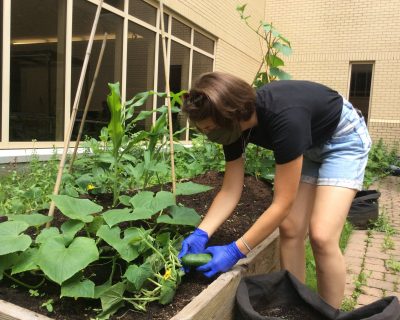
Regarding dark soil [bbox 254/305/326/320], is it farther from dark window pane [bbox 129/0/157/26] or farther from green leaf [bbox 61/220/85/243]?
dark window pane [bbox 129/0/157/26]

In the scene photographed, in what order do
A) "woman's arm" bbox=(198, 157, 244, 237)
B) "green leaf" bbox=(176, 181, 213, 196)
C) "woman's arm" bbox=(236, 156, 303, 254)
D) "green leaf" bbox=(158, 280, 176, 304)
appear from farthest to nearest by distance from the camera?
"green leaf" bbox=(176, 181, 213, 196)
"woman's arm" bbox=(198, 157, 244, 237)
"woman's arm" bbox=(236, 156, 303, 254)
"green leaf" bbox=(158, 280, 176, 304)

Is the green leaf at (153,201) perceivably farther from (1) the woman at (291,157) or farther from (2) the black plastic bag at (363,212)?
(2) the black plastic bag at (363,212)

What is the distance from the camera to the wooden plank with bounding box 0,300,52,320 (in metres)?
1.52

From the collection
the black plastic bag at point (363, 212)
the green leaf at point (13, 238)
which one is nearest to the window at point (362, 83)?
the black plastic bag at point (363, 212)

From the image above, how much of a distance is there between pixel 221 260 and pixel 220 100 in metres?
0.74

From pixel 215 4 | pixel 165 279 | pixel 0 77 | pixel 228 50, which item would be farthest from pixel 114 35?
pixel 165 279

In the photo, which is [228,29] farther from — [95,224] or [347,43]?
[95,224]

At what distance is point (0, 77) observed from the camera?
464 centimetres

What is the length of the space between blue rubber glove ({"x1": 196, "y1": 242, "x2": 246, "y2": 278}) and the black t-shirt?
479 mm

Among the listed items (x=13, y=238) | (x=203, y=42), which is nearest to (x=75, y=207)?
(x=13, y=238)

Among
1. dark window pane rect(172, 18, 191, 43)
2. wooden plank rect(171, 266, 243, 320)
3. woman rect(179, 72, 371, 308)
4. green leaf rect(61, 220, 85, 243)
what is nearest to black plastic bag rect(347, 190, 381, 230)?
woman rect(179, 72, 371, 308)

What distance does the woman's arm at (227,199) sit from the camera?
7.38ft

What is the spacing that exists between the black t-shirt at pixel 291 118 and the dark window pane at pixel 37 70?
11.8 feet

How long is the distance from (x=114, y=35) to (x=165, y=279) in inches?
215
